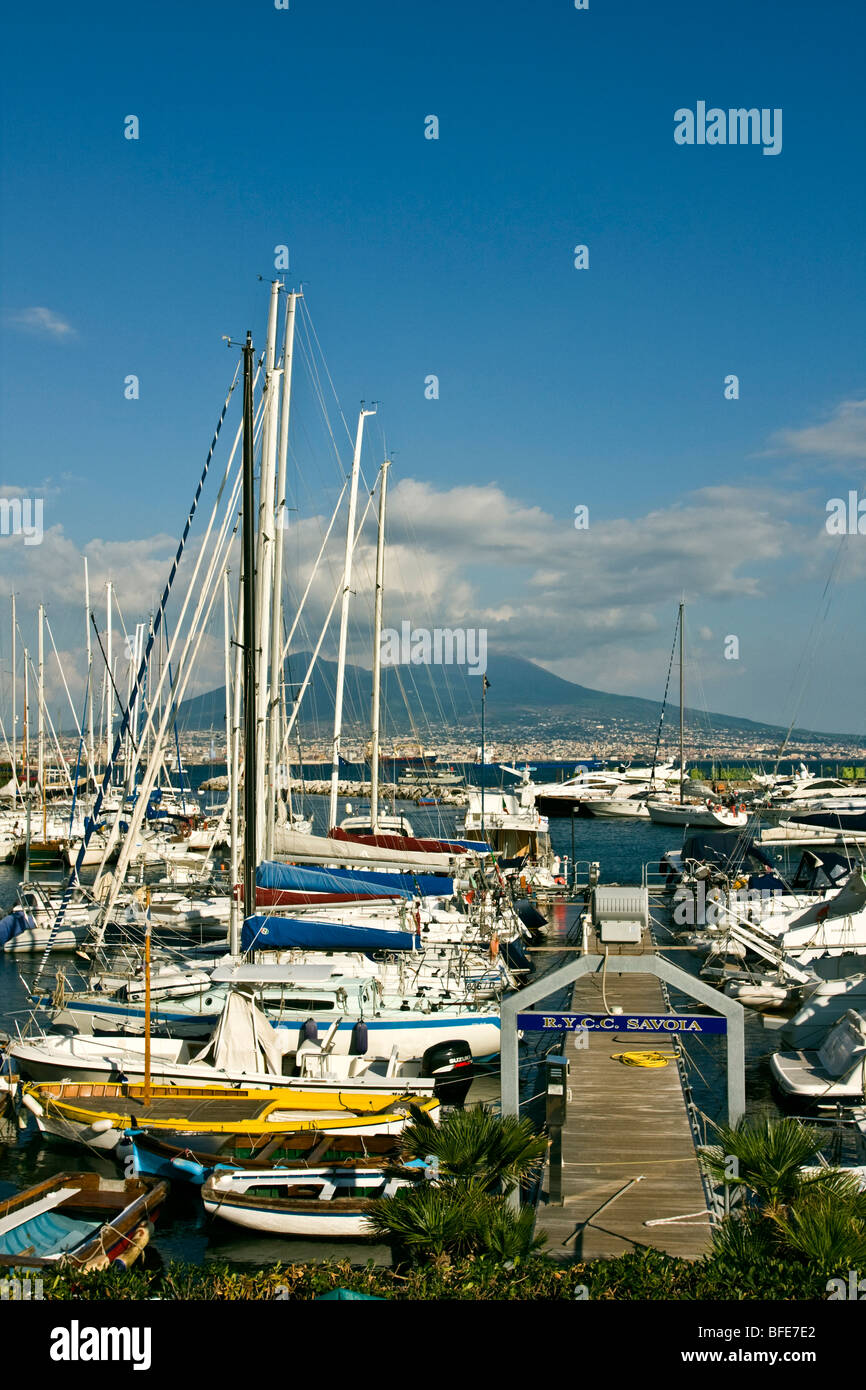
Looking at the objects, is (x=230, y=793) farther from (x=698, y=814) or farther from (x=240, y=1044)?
(x=698, y=814)

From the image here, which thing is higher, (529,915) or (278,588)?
(278,588)

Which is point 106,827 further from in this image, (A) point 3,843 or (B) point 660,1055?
(B) point 660,1055

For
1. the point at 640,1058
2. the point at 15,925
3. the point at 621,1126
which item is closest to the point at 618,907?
the point at 621,1126

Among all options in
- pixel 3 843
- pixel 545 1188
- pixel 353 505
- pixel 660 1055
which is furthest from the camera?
pixel 3 843

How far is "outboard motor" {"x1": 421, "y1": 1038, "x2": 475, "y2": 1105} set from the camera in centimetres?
2397

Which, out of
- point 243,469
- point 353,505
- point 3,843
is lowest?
point 3,843

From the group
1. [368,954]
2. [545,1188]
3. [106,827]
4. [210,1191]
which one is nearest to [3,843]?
[106,827]

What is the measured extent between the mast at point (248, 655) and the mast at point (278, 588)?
4.30m

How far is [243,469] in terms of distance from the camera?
29.1 meters

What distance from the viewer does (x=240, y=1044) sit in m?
23.8

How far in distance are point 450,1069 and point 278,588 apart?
16.3 meters

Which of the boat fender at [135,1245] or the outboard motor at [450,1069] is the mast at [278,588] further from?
the boat fender at [135,1245]

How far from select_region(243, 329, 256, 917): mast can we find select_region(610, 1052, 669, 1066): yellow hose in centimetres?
929
